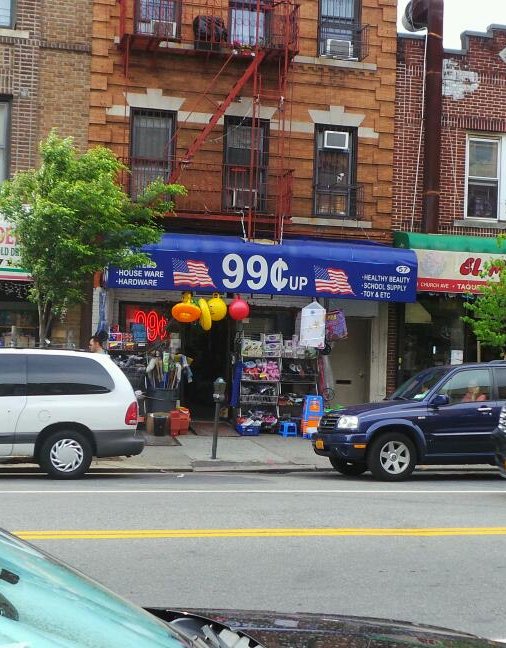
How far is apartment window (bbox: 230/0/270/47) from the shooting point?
18828mm

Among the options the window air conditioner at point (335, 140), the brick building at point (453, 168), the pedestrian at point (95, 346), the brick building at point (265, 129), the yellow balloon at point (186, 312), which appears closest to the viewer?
the pedestrian at point (95, 346)

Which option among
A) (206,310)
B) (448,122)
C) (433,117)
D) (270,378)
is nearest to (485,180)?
(448,122)

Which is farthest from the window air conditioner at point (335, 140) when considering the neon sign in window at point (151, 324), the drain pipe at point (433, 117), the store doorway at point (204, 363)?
the neon sign in window at point (151, 324)

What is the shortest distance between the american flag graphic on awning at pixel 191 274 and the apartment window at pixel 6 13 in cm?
595

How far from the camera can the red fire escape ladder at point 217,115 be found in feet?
58.7

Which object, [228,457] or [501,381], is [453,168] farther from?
[228,457]

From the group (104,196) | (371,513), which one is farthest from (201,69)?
(371,513)

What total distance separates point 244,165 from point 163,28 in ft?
10.3

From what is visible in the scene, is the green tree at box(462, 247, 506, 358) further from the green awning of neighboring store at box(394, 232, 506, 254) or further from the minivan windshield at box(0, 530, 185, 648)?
the minivan windshield at box(0, 530, 185, 648)

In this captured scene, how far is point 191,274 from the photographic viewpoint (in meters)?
17.2

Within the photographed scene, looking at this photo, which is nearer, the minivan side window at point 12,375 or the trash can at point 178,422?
the minivan side window at point 12,375

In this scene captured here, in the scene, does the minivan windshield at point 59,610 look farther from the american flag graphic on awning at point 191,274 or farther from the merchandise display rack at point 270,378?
the merchandise display rack at point 270,378

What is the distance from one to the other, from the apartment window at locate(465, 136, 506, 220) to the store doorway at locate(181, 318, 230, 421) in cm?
610

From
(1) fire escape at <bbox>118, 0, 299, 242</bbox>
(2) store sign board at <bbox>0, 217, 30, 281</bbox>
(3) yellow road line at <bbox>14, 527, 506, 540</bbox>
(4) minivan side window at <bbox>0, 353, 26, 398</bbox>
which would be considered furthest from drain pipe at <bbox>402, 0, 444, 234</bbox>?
(3) yellow road line at <bbox>14, 527, 506, 540</bbox>
